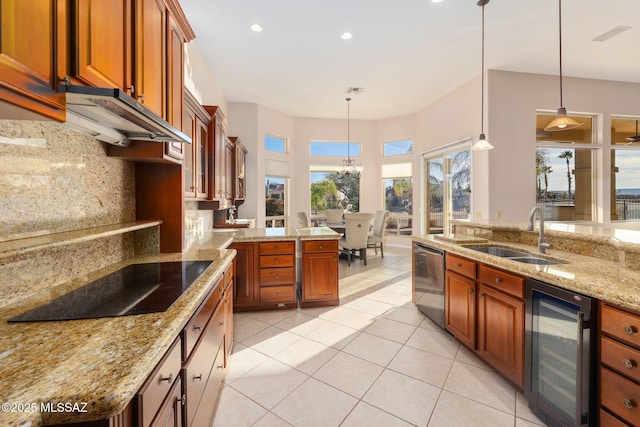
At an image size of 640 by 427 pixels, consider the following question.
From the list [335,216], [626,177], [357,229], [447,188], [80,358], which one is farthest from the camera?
[335,216]

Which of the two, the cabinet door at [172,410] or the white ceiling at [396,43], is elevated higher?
the white ceiling at [396,43]

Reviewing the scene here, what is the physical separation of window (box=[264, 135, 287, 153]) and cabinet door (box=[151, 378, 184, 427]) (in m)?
5.86

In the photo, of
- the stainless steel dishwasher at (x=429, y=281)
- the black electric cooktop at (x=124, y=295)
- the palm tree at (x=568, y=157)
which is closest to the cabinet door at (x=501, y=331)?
the stainless steel dishwasher at (x=429, y=281)

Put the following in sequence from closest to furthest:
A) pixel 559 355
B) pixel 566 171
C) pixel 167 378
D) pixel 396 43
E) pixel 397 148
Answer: pixel 167 378 < pixel 559 355 < pixel 396 43 < pixel 566 171 < pixel 397 148

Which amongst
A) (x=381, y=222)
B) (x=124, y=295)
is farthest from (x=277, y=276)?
(x=381, y=222)

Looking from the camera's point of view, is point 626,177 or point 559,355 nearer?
point 559,355

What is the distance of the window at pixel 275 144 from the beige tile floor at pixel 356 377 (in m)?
4.37

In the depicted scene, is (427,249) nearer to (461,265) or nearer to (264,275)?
(461,265)

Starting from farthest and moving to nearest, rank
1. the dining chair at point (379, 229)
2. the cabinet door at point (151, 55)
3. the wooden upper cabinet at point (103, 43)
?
1. the dining chair at point (379, 229)
2. the cabinet door at point (151, 55)
3. the wooden upper cabinet at point (103, 43)

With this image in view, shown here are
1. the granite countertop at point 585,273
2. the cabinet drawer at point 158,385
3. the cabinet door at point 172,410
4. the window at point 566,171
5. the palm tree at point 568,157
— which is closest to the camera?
the cabinet drawer at point 158,385

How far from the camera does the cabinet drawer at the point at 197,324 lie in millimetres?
1066

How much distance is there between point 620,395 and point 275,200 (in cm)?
613

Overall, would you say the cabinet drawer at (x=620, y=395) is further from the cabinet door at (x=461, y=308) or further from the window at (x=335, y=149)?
the window at (x=335, y=149)

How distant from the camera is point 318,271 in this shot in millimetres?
3297
